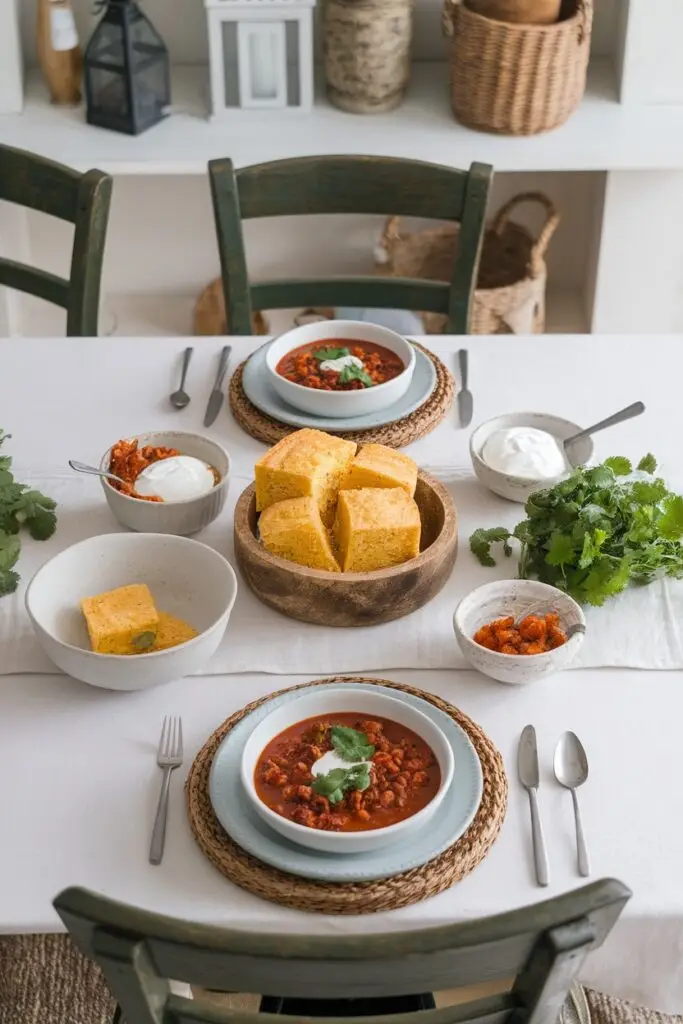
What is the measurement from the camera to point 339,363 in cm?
172

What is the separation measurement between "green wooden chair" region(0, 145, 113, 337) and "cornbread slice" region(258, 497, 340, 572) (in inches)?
34.3

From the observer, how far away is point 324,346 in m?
1.81

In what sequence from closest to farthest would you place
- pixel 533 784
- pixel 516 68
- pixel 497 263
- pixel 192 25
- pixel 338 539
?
pixel 533 784 → pixel 338 539 → pixel 516 68 → pixel 192 25 → pixel 497 263

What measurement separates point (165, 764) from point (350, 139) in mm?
2014

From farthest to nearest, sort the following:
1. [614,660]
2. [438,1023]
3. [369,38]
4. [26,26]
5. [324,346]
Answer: [26,26], [369,38], [324,346], [614,660], [438,1023]

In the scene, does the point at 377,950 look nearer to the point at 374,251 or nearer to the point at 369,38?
the point at 369,38

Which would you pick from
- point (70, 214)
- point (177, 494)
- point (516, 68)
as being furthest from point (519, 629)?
point (516, 68)

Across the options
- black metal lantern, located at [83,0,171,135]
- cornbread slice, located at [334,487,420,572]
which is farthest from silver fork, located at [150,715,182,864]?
black metal lantern, located at [83,0,171,135]

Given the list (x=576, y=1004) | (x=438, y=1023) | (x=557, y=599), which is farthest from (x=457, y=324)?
(x=438, y=1023)

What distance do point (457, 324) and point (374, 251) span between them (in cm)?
126

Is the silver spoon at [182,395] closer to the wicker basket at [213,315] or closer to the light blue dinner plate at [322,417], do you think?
the light blue dinner plate at [322,417]

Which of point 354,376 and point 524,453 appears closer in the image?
point 524,453

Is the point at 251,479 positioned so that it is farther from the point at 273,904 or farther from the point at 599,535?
the point at 273,904

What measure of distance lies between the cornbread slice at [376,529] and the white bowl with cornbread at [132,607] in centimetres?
14
